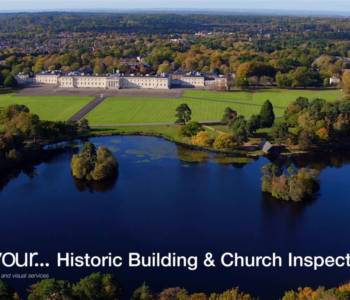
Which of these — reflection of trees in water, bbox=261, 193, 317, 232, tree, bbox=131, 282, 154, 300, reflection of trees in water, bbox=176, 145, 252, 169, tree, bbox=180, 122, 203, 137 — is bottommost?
reflection of trees in water, bbox=261, 193, 317, 232

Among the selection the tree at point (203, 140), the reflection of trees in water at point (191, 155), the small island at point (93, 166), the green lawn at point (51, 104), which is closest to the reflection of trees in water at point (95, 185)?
the small island at point (93, 166)

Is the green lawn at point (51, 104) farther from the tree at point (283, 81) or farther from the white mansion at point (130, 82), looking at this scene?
the tree at point (283, 81)

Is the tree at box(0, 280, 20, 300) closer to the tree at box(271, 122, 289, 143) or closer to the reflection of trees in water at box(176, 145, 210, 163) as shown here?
the reflection of trees in water at box(176, 145, 210, 163)

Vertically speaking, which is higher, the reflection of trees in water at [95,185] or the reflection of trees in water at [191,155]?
the reflection of trees in water at [191,155]

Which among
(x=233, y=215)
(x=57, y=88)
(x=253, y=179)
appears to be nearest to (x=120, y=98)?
(x=57, y=88)

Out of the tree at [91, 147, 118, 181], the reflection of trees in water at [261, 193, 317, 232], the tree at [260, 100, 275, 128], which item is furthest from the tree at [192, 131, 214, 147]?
the reflection of trees in water at [261, 193, 317, 232]

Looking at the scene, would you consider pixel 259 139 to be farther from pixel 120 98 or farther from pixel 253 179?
pixel 120 98

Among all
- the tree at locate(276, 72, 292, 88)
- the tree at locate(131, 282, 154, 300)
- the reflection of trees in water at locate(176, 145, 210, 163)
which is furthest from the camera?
the tree at locate(276, 72, 292, 88)
